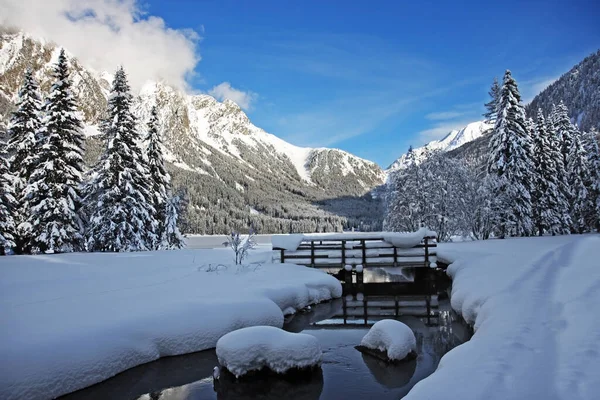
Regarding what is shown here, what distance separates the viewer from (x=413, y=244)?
21641mm

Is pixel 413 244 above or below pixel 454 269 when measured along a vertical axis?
above

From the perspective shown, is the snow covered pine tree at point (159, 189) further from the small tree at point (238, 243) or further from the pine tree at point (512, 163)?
the pine tree at point (512, 163)

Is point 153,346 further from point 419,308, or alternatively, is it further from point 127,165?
point 127,165

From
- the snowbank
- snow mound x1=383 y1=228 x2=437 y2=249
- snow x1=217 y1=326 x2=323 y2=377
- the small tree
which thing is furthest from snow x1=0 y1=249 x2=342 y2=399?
snow mound x1=383 y1=228 x2=437 y2=249

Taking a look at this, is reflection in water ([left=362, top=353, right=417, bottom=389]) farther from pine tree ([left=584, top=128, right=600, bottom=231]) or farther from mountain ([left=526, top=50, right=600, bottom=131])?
mountain ([left=526, top=50, right=600, bottom=131])

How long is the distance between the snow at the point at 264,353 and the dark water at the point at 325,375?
0.28 metres

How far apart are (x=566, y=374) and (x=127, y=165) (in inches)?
1145

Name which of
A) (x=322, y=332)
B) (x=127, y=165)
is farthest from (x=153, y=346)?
(x=127, y=165)

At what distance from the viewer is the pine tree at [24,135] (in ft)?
86.6

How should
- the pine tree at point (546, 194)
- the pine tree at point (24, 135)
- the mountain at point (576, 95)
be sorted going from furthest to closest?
the mountain at point (576, 95) → the pine tree at point (546, 194) → the pine tree at point (24, 135)

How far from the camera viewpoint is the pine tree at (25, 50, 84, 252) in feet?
81.1

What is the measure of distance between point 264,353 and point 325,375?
1.39 meters

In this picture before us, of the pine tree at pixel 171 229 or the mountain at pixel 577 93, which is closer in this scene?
the pine tree at pixel 171 229

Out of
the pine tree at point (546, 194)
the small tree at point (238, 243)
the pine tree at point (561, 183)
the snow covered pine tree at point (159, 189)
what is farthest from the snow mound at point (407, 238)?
the pine tree at point (561, 183)
